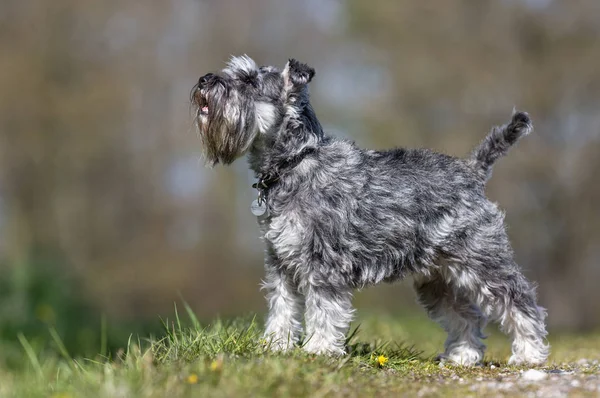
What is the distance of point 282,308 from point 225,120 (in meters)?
1.71

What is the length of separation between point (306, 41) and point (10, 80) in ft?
26.4

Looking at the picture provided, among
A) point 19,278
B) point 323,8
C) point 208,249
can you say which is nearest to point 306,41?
point 323,8

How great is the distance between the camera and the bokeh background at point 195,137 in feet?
57.6

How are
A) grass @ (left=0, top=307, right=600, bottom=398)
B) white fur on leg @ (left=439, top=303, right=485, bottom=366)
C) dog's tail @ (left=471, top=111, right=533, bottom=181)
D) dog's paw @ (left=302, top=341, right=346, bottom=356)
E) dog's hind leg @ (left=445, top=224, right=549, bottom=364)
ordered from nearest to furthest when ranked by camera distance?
1. grass @ (left=0, top=307, right=600, bottom=398)
2. dog's paw @ (left=302, top=341, right=346, bottom=356)
3. dog's hind leg @ (left=445, top=224, right=549, bottom=364)
4. white fur on leg @ (left=439, top=303, right=485, bottom=366)
5. dog's tail @ (left=471, top=111, right=533, bottom=181)

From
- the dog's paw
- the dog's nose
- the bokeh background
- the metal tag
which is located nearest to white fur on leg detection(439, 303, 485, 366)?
the dog's paw

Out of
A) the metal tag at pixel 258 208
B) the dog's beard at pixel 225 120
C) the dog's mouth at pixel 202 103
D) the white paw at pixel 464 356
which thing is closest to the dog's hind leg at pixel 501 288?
the white paw at pixel 464 356

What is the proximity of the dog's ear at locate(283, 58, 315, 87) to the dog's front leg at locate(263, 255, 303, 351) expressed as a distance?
156cm

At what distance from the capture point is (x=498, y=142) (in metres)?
7.01

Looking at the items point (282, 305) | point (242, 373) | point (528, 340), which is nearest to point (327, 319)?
point (282, 305)

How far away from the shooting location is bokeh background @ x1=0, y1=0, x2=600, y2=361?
17.6 meters

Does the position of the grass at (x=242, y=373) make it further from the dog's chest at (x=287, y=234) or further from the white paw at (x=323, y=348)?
the dog's chest at (x=287, y=234)

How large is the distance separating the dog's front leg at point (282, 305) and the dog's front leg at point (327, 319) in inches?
12.3

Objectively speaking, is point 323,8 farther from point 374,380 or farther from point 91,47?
point 374,380

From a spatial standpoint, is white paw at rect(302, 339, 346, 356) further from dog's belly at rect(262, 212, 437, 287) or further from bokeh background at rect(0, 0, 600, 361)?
bokeh background at rect(0, 0, 600, 361)
